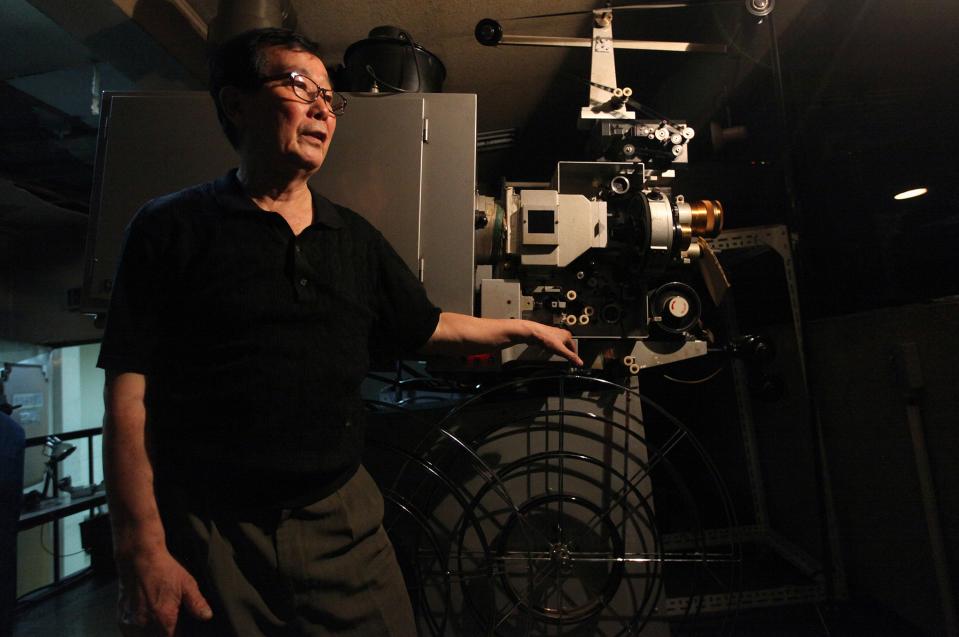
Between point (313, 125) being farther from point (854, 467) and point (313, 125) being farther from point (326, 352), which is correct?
point (854, 467)

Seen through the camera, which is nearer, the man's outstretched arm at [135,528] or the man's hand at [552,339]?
the man's outstretched arm at [135,528]

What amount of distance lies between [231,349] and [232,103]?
1.62 feet

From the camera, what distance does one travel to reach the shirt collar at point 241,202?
881 millimetres

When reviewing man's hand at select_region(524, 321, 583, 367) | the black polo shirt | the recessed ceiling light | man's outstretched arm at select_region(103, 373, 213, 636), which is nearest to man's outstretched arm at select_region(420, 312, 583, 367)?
man's hand at select_region(524, 321, 583, 367)

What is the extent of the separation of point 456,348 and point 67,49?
80.7 inches

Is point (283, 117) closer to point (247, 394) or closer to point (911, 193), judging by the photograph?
point (247, 394)

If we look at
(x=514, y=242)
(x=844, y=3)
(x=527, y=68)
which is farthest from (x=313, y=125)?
(x=844, y=3)

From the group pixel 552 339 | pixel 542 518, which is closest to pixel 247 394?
pixel 552 339

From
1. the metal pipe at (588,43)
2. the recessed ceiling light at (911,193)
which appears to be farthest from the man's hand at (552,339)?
the recessed ceiling light at (911,193)

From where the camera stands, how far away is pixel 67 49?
1901 mm

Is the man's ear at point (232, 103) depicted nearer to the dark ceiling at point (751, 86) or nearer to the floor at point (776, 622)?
the dark ceiling at point (751, 86)

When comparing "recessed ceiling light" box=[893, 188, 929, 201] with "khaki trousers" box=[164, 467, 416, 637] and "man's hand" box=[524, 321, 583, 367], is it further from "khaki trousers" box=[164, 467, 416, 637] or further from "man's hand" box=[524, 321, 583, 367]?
"khaki trousers" box=[164, 467, 416, 637]

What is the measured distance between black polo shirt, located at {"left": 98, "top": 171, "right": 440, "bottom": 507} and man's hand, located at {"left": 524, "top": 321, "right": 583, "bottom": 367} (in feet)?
1.67

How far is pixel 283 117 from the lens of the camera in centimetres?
92
